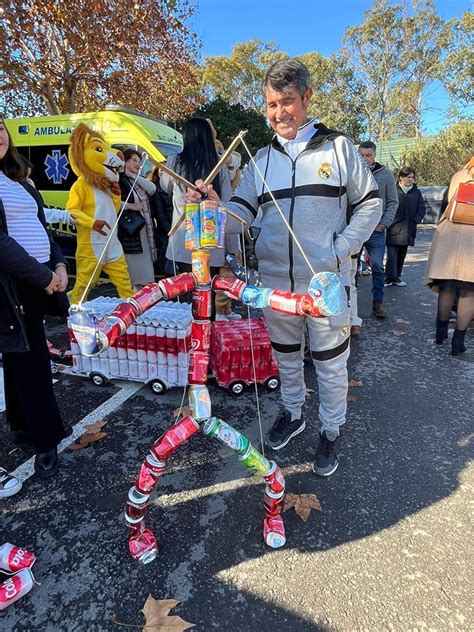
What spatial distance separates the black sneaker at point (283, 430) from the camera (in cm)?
275

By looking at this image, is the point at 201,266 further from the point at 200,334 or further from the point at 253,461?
the point at 253,461

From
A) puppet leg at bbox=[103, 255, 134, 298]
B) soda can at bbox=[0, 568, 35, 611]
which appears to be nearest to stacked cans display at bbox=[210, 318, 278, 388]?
puppet leg at bbox=[103, 255, 134, 298]

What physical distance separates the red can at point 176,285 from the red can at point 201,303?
0.05 meters

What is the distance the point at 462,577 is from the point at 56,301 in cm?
247

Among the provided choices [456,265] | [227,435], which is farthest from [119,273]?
[456,265]

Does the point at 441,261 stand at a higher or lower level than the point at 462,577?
higher

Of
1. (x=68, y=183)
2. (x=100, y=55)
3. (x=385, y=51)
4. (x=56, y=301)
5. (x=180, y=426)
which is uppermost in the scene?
(x=385, y=51)

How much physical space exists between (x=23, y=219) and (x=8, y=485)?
147 cm

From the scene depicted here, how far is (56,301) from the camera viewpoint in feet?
8.10

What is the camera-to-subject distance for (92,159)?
408cm

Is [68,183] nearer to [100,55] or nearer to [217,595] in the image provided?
[217,595]

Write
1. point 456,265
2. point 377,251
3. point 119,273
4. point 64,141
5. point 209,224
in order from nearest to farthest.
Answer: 1. point 209,224
2. point 456,265
3. point 119,273
4. point 377,251
5. point 64,141

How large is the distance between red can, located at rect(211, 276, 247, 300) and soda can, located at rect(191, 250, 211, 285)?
0.21ft

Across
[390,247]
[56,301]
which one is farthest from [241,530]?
[390,247]
